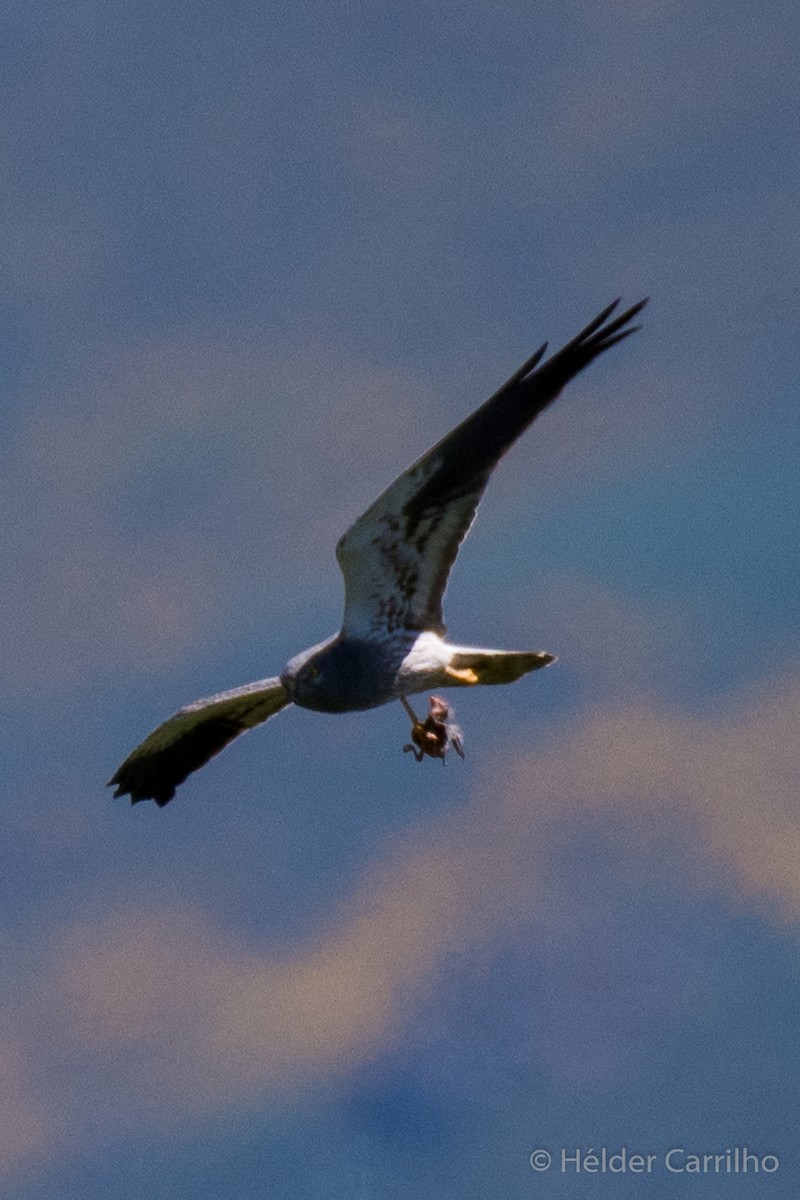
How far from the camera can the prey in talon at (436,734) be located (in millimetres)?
15648

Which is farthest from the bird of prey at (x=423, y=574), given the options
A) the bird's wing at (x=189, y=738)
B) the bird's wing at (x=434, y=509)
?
the bird's wing at (x=189, y=738)

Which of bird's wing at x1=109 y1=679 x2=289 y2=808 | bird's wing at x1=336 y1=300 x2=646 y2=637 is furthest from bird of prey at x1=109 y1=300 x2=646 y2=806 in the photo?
bird's wing at x1=109 y1=679 x2=289 y2=808

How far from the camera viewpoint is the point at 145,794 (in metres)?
18.5

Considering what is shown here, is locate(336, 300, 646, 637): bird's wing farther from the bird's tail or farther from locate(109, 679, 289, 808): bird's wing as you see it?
locate(109, 679, 289, 808): bird's wing

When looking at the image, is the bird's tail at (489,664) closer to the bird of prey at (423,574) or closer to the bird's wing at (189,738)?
the bird of prey at (423,574)

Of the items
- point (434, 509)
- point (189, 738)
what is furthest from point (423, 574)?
point (189, 738)

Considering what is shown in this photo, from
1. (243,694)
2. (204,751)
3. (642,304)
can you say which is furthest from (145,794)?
(642,304)

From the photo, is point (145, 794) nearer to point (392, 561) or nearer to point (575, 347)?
point (392, 561)

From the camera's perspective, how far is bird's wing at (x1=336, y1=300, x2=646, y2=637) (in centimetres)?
1393

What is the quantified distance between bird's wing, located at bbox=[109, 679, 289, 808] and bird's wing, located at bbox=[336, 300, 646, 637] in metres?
2.33

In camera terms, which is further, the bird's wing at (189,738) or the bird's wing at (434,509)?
the bird's wing at (189,738)

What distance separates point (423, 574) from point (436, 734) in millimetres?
1481

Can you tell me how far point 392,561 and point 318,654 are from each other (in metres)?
0.98

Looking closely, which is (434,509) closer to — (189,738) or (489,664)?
(489,664)
